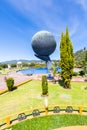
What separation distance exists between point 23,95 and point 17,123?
30.1ft

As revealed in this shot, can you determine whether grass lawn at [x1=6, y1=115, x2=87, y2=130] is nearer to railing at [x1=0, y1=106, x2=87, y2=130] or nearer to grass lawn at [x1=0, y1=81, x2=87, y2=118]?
railing at [x1=0, y1=106, x2=87, y2=130]

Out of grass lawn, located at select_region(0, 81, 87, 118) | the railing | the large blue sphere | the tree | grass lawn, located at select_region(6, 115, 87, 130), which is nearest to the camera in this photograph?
grass lawn, located at select_region(6, 115, 87, 130)

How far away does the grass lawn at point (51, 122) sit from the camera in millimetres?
14408

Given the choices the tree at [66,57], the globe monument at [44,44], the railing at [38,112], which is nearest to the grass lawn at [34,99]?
the railing at [38,112]

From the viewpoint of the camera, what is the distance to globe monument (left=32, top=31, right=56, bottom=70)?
3973 cm

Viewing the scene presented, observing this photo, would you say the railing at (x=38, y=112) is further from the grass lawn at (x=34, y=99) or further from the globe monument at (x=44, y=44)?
the globe monument at (x=44, y=44)

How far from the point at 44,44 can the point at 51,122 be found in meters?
26.7

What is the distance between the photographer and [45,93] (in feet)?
76.4

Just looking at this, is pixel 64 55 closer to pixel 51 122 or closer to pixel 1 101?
pixel 1 101

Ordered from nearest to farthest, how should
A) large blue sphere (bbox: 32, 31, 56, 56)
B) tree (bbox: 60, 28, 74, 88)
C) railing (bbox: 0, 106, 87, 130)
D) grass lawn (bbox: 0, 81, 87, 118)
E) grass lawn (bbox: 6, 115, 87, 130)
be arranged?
grass lawn (bbox: 6, 115, 87, 130) → railing (bbox: 0, 106, 87, 130) → grass lawn (bbox: 0, 81, 87, 118) → tree (bbox: 60, 28, 74, 88) → large blue sphere (bbox: 32, 31, 56, 56)

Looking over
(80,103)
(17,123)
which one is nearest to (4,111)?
(17,123)

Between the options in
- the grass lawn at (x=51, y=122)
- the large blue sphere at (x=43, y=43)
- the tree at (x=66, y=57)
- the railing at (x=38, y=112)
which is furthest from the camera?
the large blue sphere at (x=43, y=43)

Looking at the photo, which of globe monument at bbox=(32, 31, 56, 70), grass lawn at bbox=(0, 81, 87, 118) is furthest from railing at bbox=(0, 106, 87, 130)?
globe monument at bbox=(32, 31, 56, 70)

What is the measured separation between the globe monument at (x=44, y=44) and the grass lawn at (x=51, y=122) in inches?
1018
